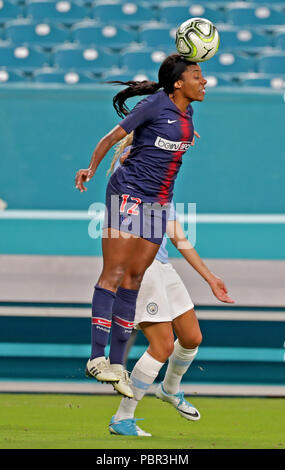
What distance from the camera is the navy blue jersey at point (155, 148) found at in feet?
14.5

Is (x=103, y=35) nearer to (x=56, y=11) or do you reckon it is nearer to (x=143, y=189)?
(x=56, y=11)

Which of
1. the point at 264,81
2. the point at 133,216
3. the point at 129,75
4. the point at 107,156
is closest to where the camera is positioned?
the point at 133,216

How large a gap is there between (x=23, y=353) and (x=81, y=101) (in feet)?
8.17

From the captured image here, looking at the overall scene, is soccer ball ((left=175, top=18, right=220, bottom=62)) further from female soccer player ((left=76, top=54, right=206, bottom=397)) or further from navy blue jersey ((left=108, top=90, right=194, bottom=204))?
navy blue jersey ((left=108, top=90, right=194, bottom=204))

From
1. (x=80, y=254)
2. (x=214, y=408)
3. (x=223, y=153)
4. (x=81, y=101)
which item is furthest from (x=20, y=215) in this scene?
(x=214, y=408)

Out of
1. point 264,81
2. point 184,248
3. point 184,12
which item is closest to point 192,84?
point 184,248

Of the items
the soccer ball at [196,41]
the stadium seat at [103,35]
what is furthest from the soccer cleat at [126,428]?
the stadium seat at [103,35]

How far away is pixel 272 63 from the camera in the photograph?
32.7 feet

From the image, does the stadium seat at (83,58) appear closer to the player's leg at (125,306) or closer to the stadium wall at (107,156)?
the stadium wall at (107,156)

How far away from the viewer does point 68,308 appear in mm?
6457

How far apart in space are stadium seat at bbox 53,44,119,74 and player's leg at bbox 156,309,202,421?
548 cm

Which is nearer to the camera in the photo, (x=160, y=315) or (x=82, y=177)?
(x=82, y=177)

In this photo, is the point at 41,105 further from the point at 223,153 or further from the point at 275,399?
the point at 275,399

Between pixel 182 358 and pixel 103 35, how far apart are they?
241 inches
